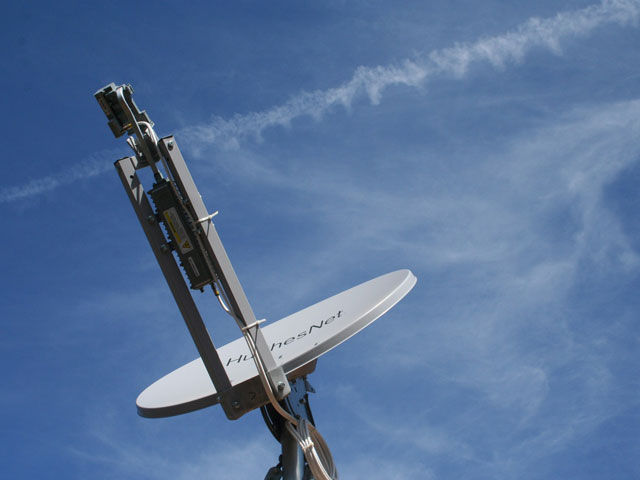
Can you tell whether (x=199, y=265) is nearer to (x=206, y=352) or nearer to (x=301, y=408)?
(x=206, y=352)

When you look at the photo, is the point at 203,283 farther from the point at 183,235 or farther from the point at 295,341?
the point at 295,341

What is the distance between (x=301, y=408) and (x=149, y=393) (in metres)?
2.51

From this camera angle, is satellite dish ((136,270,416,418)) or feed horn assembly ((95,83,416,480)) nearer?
feed horn assembly ((95,83,416,480))

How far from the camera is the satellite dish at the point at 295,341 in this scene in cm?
636

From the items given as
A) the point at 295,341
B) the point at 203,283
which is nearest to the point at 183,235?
the point at 203,283

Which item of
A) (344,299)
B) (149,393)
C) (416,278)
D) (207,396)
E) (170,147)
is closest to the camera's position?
(170,147)

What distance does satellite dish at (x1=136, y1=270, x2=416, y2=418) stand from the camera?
636 cm

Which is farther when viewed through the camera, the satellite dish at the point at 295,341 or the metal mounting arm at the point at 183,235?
the satellite dish at the point at 295,341

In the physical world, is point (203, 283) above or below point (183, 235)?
below

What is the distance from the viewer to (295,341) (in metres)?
8.01

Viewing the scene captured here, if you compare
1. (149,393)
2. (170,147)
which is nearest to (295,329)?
(149,393)

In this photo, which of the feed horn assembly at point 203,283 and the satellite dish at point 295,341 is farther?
the satellite dish at point 295,341

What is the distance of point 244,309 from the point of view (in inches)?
233

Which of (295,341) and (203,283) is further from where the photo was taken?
(295,341)
